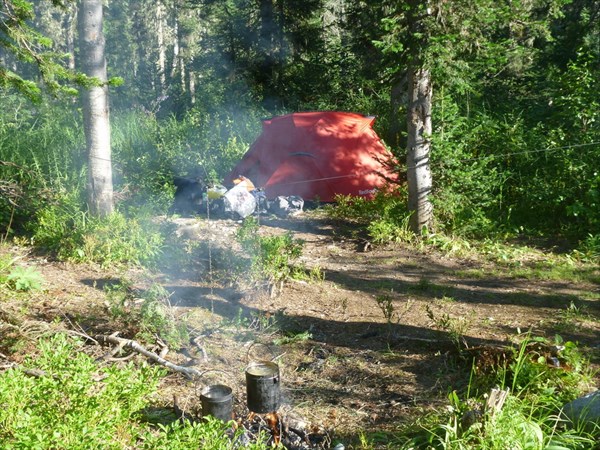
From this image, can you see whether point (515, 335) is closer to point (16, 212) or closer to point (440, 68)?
point (440, 68)

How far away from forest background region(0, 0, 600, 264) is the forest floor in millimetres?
927

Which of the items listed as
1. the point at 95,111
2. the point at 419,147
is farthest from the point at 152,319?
the point at 419,147

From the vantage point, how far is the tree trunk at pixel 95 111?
685cm

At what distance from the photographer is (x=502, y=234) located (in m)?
7.50

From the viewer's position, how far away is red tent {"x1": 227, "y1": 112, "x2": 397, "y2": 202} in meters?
8.92

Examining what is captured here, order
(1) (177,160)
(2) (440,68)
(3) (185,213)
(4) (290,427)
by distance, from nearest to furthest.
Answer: (4) (290,427)
(2) (440,68)
(3) (185,213)
(1) (177,160)

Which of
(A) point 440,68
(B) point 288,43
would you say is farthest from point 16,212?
(B) point 288,43

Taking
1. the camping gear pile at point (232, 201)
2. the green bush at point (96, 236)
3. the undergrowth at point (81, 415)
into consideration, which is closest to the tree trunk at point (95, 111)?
the green bush at point (96, 236)

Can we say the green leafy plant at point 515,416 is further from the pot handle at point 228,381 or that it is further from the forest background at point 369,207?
the pot handle at point 228,381

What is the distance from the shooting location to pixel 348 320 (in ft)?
16.8

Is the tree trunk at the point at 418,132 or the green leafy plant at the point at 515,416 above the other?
the tree trunk at the point at 418,132

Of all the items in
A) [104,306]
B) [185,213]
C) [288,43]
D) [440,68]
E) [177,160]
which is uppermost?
[288,43]

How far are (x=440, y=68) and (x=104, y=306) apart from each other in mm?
3952

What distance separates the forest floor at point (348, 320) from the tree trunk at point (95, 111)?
95cm
